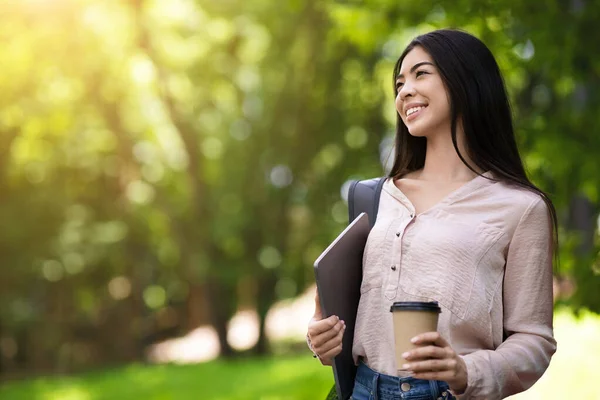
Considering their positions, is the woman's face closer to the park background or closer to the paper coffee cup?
the paper coffee cup

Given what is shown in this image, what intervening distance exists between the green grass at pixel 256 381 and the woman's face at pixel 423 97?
4984 mm

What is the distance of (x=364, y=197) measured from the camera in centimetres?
253

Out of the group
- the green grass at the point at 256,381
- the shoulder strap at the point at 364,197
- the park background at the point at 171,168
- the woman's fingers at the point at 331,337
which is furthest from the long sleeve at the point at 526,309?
the park background at the point at 171,168

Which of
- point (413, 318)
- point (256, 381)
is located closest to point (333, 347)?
point (413, 318)

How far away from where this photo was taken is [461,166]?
2408mm

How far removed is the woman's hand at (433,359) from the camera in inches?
73.1

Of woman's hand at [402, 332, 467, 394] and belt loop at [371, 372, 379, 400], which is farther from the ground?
woman's hand at [402, 332, 467, 394]

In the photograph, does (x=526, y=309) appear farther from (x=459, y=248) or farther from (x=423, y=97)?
(x=423, y=97)

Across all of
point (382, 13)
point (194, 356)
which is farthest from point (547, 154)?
point (194, 356)

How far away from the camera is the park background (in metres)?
14.9

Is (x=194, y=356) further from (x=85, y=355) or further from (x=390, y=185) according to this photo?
(x=390, y=185)

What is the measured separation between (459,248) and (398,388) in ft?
1.38

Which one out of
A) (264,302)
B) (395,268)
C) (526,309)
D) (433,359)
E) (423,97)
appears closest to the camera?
(433,359)

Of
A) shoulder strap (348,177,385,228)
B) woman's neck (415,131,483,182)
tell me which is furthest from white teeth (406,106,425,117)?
shoulder strap (348,177,385,228)
